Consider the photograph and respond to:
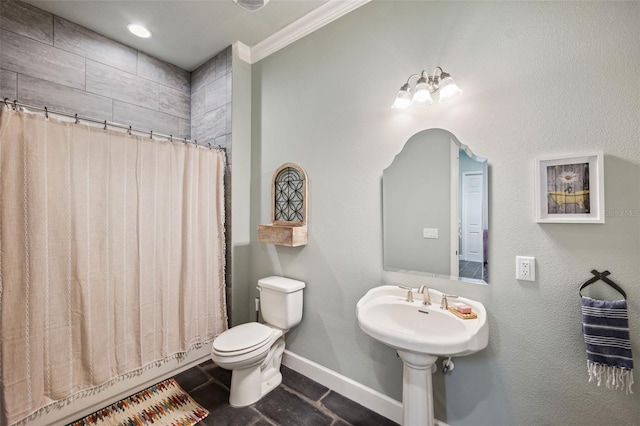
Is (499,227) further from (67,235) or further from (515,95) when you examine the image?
(67,235)

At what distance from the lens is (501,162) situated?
4.39 ft

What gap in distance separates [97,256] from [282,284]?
1225 mm

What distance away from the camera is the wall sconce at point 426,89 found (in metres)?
1.38

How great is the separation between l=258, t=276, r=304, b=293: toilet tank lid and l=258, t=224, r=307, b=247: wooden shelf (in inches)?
12.2

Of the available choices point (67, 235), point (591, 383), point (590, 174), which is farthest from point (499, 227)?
point (67, 235)

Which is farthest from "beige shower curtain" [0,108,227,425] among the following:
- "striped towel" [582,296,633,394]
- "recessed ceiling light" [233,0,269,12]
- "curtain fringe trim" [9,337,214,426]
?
"striped towel" [582,296,633,394]

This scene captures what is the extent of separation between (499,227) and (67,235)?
2439mm

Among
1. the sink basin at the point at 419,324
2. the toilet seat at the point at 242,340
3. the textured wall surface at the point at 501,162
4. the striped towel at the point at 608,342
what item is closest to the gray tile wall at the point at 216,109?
the toilet seat at the point at 242,340

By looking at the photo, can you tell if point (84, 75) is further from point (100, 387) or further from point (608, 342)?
point (608, 342)

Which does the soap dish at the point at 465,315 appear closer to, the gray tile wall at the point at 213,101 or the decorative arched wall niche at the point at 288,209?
the decorative arched wall niche at the point at 288,209

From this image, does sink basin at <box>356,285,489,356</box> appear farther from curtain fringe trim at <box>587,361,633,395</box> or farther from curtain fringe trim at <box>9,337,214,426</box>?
curtain fringe trim at <box>9,337,214,426</box>

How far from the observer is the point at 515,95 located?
130 cm

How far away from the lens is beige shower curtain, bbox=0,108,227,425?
1432 mm

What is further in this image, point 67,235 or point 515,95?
point 67,235
